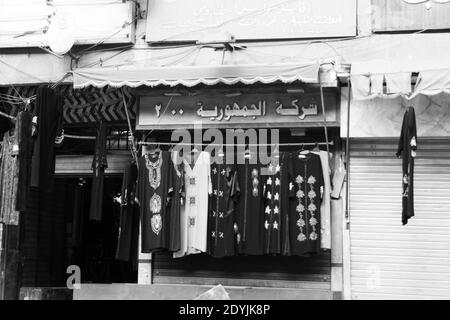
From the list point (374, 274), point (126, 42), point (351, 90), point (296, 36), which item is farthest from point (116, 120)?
point (374, 274)

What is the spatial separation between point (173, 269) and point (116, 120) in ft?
8.32

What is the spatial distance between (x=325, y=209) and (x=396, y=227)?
98 cm

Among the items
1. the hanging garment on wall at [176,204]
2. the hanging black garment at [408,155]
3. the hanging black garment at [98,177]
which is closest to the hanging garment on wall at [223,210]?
the hanging garment on wall at [176,204]

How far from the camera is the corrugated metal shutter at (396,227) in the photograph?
8227 millimetres

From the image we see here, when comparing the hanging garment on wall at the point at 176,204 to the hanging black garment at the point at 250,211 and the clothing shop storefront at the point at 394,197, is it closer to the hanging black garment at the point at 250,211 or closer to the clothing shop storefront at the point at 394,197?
the hanging black garment at the point at 250,211

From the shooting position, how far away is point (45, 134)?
342 inches

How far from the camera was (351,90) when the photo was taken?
8.33m

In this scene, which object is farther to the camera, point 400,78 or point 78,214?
point 78,214

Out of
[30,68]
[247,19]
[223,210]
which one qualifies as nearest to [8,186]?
[30,68]

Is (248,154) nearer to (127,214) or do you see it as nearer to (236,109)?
(236,109)

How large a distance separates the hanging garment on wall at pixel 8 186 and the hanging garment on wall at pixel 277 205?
3.65m

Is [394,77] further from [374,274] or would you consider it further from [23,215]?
[23,215]

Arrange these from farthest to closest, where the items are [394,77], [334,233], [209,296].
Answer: [334,233]
[394,77]
[209,296]

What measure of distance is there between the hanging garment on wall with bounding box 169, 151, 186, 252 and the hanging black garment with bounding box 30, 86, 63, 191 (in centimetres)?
169
